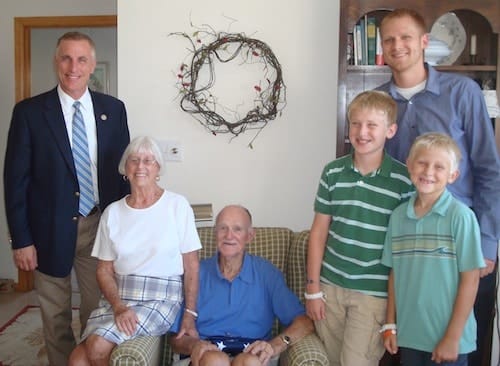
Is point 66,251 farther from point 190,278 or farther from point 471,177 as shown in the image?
point 471,177

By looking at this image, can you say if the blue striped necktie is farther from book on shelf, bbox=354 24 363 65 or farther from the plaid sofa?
book on shelf, bbox=354 24 363 65

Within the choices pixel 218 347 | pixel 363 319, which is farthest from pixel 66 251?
pixel 363 319

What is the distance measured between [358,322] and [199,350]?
579 millimetres

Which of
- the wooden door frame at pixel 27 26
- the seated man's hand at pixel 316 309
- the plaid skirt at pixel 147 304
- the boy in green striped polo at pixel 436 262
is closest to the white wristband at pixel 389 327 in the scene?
the boy in green striped polo at pixel 436 262

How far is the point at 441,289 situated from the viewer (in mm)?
1565

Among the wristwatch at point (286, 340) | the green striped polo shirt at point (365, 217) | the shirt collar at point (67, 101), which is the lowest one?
the wristwatch at point (286, 340)

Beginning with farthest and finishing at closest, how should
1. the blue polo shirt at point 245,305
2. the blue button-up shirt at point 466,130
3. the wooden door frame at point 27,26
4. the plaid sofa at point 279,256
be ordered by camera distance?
the wooden door frame at point 27,26, the blue polo shirt at point 245,305, the plaid sofa at point 279,256, the blue button-up shirt at point 466,130

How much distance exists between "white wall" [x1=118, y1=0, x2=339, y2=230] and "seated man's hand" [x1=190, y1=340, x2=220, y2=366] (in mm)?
1006

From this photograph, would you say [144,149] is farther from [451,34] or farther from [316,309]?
[451,34]

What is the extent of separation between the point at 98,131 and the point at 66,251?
549 millimetres

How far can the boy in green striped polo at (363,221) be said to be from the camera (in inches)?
66.8

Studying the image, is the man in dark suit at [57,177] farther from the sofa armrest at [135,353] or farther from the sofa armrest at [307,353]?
the sofa armrest at [307,353]

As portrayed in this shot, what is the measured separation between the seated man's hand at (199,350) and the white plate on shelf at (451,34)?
1731 millimetres

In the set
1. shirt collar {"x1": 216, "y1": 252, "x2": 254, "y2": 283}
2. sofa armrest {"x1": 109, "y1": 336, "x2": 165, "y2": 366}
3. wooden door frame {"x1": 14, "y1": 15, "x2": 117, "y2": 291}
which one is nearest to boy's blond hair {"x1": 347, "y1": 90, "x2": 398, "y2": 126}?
shirt collar {"x1": 216, "y1": 252, "x2": 254, "y2": 283}
